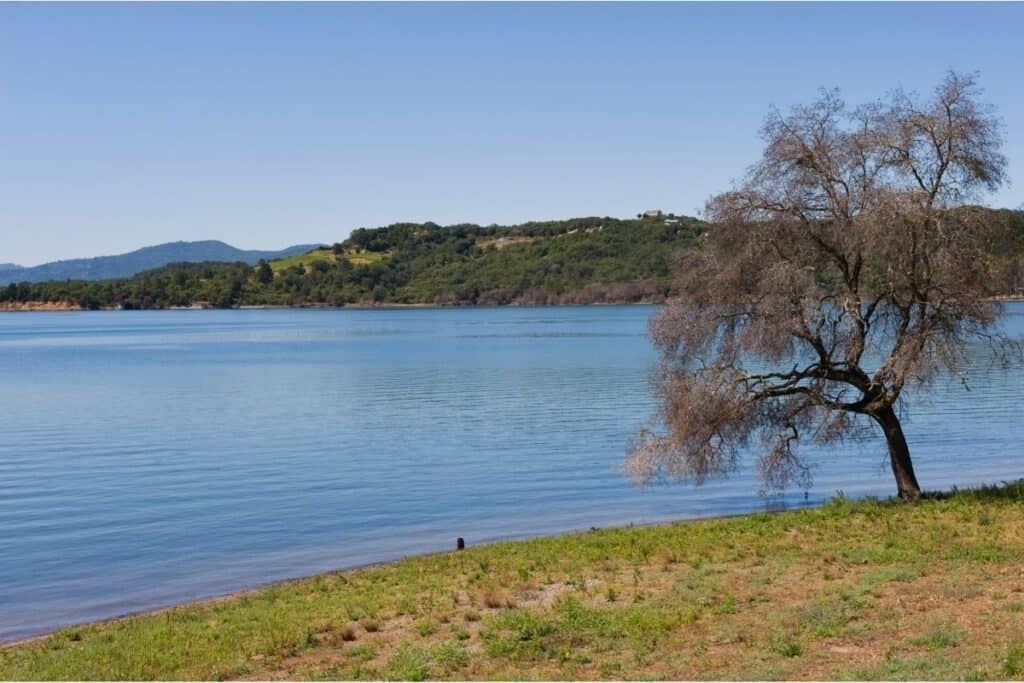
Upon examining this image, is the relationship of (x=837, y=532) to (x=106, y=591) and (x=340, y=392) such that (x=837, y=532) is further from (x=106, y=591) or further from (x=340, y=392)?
(x=340, y=392)

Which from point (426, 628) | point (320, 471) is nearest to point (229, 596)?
point (426, 628)

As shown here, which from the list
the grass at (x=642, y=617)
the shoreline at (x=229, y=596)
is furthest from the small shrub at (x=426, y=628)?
the shoreline at (x=229, y=596)

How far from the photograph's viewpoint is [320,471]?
135ft

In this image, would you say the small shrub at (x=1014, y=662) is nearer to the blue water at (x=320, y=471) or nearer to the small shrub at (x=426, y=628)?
the small shrub at (x=426, y=628)

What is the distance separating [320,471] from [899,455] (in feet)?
73.6

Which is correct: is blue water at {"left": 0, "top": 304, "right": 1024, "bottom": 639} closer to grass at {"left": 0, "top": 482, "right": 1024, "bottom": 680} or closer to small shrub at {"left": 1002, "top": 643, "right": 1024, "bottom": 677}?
grass at {"left": 0, "top": 482, "right": 1024, "bottom": 680}

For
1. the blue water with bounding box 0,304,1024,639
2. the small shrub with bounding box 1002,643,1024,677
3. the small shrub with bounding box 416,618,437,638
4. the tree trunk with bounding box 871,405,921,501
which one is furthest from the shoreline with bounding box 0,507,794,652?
the small shrub with bounding box 1002,643,1024,677

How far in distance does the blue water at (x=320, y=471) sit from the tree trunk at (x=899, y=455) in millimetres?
5584

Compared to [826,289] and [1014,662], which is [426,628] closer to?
[1014,662]

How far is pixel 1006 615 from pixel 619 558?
26.3ft

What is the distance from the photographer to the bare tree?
23531 millimetres

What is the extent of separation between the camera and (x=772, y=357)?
24.9 m

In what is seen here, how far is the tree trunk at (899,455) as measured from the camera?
25359 millimetres

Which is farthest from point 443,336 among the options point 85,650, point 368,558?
point 85,650
